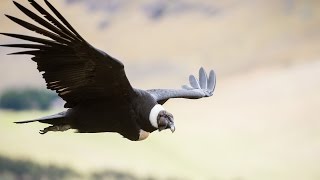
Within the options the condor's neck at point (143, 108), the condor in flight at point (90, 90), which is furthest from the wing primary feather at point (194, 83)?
the condor's neck at point (143, 108)

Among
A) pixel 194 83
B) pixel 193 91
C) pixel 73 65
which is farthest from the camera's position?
pixel 194 83

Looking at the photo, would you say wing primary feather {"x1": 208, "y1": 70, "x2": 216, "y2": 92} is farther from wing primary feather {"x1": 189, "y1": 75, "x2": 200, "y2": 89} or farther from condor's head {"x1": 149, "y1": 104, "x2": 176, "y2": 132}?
condor's head {"x1": 149, "y1": 104, "x2": 176, "y2": 132}

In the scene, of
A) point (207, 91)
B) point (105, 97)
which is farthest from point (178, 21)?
point (105, 97)

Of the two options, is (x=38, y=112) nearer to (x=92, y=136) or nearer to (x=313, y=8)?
(x=92, y=136)

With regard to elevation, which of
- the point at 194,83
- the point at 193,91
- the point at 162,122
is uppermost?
the point at 194,83

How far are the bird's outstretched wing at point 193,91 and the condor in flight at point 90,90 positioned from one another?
10cm

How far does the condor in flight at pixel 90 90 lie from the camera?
215cm

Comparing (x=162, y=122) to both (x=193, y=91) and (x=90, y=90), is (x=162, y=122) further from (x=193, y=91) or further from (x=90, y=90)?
(x=193, y=91)

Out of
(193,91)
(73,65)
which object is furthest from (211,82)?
(73,65)

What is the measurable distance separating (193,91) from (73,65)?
776 mm

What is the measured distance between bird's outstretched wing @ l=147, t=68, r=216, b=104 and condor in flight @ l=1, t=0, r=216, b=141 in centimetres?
10

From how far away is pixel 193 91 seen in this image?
9.47 ft

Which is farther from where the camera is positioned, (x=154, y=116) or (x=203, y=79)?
(x=203, y=79)

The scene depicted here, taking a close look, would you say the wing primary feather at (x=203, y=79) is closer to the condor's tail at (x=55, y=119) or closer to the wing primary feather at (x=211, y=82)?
the wing primary feather at (x=211, y=82)
